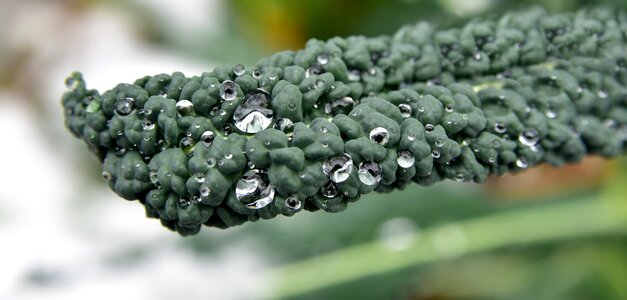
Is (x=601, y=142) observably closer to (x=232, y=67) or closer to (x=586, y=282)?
(x=232, y=67)

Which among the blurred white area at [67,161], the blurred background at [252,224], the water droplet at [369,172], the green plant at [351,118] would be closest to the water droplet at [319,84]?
the green plant at [351,118]

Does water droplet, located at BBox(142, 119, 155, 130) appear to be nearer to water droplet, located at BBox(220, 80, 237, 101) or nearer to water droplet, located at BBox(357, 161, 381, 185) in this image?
water droplet, located at BBox(220, 80, 237, 101)

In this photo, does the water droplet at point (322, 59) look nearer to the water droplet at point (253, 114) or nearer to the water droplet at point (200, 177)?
the water droplet at point (253, 114)

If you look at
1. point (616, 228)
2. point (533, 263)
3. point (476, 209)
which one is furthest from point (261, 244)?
point (616, 228)

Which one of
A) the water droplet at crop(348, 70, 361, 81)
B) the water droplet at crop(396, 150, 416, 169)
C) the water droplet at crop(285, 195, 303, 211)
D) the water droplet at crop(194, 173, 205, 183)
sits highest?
the water droplet at crop(348, 70, 361, 81)

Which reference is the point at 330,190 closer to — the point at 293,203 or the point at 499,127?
the point at 293,203

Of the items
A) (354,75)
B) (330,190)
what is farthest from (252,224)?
(330,190)

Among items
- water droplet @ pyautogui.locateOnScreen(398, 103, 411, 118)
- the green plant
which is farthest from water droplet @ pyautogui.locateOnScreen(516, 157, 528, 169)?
water droplet @ pyautogui.locateOnScreen(398, 103, 411, 118)
